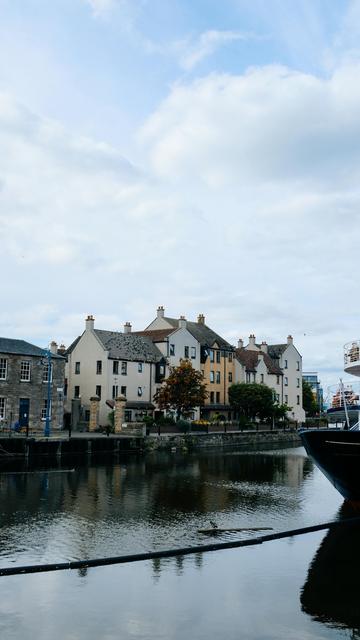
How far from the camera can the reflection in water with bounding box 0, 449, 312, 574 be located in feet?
61.1

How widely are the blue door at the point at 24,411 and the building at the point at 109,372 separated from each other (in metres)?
10.3

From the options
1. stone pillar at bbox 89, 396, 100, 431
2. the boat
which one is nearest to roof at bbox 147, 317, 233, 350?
stone pillar at bbox 89, 396, 100, 431

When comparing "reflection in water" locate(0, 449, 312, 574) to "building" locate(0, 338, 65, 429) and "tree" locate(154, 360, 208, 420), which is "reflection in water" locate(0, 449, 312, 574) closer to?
"building" locate(0, 338, 65, 429)

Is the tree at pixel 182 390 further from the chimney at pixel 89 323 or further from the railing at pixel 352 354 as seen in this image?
the railing at pixel 352 354

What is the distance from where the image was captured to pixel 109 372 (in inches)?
2805

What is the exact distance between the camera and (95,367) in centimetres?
7200

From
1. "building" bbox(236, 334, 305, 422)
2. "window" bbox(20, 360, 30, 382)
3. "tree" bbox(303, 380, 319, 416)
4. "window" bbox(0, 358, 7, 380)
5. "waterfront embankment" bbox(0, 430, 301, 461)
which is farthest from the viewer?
"tree" bbox(303, 380, 319, 416)

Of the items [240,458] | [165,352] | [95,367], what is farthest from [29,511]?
[165,352]

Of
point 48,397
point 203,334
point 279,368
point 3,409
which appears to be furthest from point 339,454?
point 279,368

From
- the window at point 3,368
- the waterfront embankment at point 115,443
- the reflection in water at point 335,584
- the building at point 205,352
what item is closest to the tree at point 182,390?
the waterfront embankment at point 115,443

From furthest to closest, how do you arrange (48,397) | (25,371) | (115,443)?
(25,371) < (115,443) < (48,397)

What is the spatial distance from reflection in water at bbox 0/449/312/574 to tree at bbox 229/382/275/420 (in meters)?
36.4

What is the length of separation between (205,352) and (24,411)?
32.4 meters

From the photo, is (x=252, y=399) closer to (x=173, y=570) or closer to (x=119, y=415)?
(x=119, y=415)
